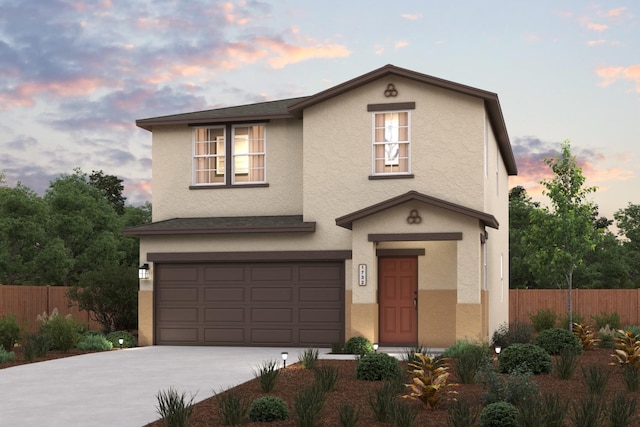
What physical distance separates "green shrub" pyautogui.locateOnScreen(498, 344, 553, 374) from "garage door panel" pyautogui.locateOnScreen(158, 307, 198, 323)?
11154mm

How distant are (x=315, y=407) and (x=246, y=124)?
1605 centimetres

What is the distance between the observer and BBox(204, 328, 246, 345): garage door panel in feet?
81.8

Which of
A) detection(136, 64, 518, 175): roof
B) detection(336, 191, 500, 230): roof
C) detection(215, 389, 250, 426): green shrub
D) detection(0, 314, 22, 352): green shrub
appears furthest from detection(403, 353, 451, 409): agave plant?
detection(0, 314, 22, 352): green shrub

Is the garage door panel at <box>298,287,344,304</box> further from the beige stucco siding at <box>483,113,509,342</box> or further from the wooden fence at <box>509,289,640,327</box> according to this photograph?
the wooden fence at <box>509,289,640,327</box>

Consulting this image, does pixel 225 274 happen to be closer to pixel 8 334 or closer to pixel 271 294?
pixel 271 294

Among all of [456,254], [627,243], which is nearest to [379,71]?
[456,254]

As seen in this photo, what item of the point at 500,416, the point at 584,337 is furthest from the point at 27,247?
the point at 500,416

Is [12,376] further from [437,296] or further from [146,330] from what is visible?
[437,296]

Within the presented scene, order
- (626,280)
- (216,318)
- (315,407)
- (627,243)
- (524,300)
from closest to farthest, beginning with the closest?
(315,407) → (216,318) → (524,300) → (626,280) → (627,243)

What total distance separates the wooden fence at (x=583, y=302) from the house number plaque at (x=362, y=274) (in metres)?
17.8

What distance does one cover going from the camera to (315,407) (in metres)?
11.2

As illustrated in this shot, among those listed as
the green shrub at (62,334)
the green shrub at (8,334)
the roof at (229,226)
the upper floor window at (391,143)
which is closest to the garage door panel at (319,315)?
the roof at (229,226)

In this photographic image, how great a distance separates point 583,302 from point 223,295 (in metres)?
20.2

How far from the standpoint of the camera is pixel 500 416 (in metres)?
10.9
